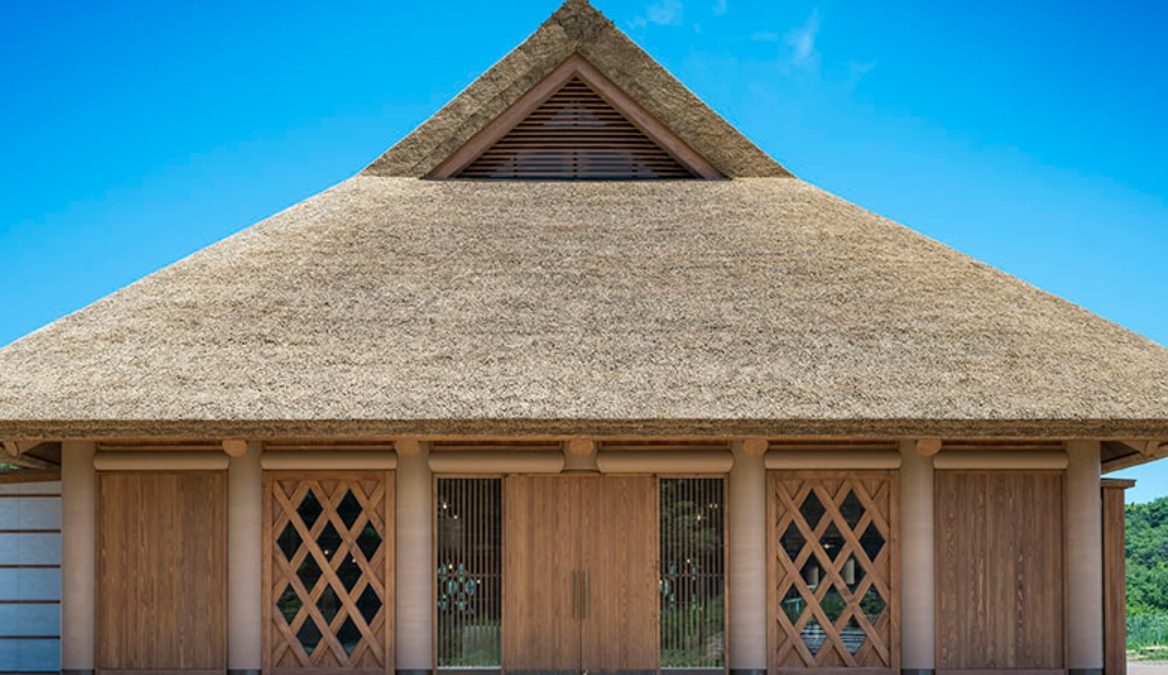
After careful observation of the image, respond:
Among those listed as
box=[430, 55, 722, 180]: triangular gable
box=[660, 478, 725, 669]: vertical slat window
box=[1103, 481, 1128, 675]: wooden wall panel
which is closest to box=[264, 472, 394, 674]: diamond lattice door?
box=[660, 478, 725, 669]: vertical slat window

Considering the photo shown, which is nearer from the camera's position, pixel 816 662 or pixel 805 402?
pixel 805 402

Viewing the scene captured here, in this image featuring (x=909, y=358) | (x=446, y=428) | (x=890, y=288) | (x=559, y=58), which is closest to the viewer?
(x=446, y=428)

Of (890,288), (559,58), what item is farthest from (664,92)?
(890,288)

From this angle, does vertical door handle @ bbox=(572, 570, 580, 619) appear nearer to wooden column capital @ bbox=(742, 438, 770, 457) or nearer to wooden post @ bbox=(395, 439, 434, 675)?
wooden post @ bbox=(395, 439, 434, 675)

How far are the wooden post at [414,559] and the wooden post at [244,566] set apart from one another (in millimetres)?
1387

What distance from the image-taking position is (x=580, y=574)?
37.0 ft

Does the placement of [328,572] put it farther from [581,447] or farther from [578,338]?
[578,338]

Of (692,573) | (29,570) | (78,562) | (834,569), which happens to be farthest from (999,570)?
(29,570)

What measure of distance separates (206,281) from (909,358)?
729cm

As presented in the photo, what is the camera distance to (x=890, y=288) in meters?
11.9

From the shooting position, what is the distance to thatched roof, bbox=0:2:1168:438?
1005cm

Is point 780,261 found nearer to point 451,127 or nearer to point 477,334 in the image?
point 477,334

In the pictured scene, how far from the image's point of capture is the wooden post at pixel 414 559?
11180mm

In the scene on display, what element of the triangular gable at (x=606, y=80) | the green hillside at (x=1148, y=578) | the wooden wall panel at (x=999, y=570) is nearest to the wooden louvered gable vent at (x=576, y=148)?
the triangular gable at (x=606, y=80)
